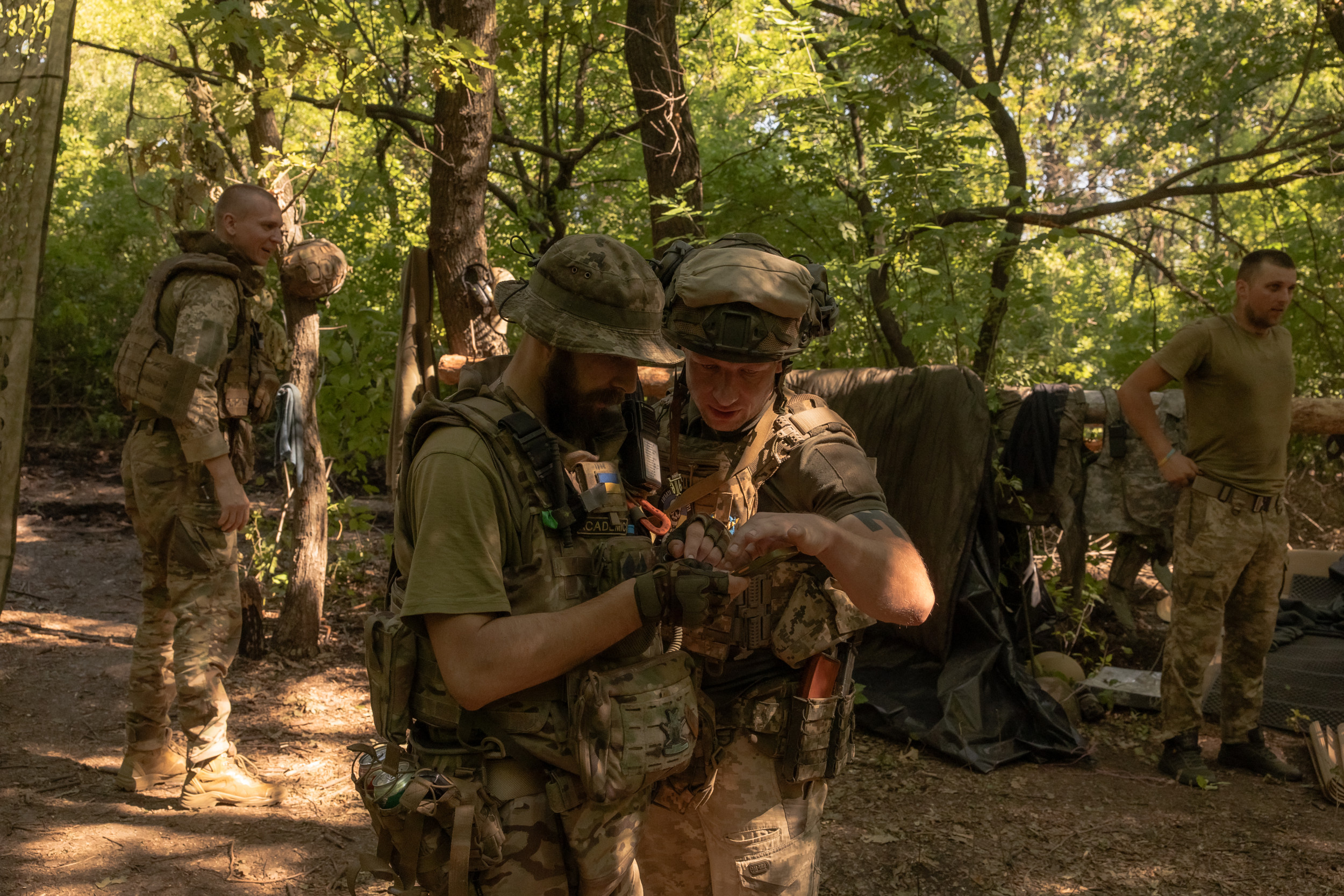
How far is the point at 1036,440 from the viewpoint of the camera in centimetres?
583

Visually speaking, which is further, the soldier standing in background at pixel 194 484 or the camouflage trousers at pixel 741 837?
the soldier standing in background at pixel 194 484

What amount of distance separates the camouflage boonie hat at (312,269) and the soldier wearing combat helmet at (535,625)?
13.9 feet

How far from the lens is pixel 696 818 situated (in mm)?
2467

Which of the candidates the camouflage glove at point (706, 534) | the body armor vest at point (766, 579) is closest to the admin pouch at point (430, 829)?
the camouflage glove at point (706, 534)

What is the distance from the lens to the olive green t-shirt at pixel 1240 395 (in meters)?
4.90

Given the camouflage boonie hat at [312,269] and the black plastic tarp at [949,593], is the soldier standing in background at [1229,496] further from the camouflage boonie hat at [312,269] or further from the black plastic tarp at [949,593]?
the camouflage boonie hat at [312,269]

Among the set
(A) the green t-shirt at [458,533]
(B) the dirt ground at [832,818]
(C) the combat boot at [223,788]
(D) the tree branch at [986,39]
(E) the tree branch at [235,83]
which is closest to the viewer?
(A) the green t-shirt at [458,533]

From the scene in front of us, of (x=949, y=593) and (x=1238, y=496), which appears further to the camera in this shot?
(x=949, y=593)

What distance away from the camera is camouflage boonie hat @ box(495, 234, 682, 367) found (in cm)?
196

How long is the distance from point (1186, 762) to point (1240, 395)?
6.30 ft

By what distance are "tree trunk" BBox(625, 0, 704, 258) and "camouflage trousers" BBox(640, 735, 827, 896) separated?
14.1 feet

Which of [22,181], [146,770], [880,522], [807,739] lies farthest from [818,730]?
[146,770]

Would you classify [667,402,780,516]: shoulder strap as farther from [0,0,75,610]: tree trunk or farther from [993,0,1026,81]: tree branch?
[993,0,1026,81]: tree branch

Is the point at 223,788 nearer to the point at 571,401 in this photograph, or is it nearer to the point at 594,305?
the point at 571,401
